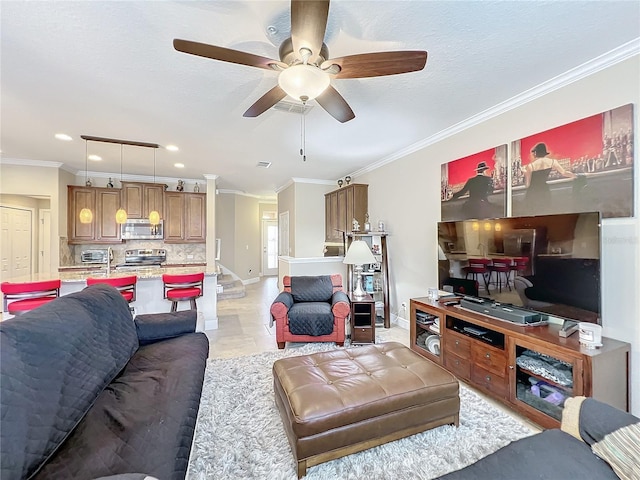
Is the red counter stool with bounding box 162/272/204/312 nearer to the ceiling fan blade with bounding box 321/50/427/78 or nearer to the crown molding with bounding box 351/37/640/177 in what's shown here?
the ceiling fan blade with bounding box 321/50/427/78

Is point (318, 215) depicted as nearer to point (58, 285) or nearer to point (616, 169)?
point (58, 285)

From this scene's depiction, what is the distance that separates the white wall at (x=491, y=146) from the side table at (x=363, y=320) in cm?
87

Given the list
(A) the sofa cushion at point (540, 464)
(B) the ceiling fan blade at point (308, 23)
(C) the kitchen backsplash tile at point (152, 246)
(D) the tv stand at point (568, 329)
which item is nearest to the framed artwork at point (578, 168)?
(D) the tv stand at point (568, 329)

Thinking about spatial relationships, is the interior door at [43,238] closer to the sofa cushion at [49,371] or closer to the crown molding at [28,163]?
the crown molding at [28,163]

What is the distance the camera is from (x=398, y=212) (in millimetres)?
4531

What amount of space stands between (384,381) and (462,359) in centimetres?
121

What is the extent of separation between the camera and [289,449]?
185cm

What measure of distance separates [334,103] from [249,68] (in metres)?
0.77

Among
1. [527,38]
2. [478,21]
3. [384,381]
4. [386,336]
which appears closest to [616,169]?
[527,38]

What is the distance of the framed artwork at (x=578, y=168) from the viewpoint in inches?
79.7

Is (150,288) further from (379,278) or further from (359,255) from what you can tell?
(379,278)

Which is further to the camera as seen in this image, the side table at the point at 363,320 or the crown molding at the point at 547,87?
the side table at the point at 363,320

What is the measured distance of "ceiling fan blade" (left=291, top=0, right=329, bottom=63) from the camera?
1.29m

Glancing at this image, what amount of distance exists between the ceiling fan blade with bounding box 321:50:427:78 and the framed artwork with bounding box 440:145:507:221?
5.78 ft
